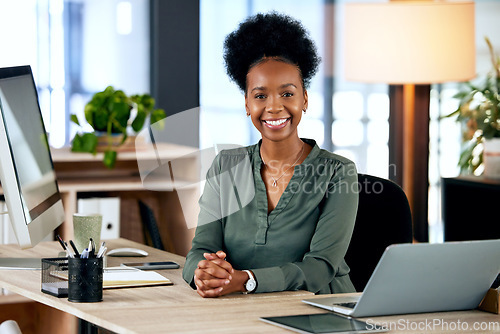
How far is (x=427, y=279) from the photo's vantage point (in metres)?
1.42

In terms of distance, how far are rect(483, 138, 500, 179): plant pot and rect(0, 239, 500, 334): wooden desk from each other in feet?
7.33

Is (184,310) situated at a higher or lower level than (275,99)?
lower

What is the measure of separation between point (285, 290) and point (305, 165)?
36 cm

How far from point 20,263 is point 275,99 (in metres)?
0.77

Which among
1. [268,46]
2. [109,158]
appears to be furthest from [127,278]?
[109,158]

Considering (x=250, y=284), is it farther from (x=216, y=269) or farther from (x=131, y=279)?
(x=131, y=279)

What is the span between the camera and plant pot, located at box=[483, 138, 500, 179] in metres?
3.64

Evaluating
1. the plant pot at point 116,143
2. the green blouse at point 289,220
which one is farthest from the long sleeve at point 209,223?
the plant pot at point 116,143

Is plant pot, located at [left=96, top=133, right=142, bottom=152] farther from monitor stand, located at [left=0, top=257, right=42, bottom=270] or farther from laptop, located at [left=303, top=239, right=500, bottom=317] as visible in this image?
laptop, located at [left=303, top=239, right=500, bottom=317]

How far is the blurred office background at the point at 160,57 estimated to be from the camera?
3787 mm

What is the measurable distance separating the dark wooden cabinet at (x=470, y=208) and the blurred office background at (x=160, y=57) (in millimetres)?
922

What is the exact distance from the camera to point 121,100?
10.6 feet

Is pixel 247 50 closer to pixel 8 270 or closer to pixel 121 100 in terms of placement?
pixel 8 270

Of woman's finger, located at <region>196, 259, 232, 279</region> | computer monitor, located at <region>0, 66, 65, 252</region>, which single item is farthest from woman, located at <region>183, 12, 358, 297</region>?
computer monitor, located at <region>0, 66, 65, 252</region>
